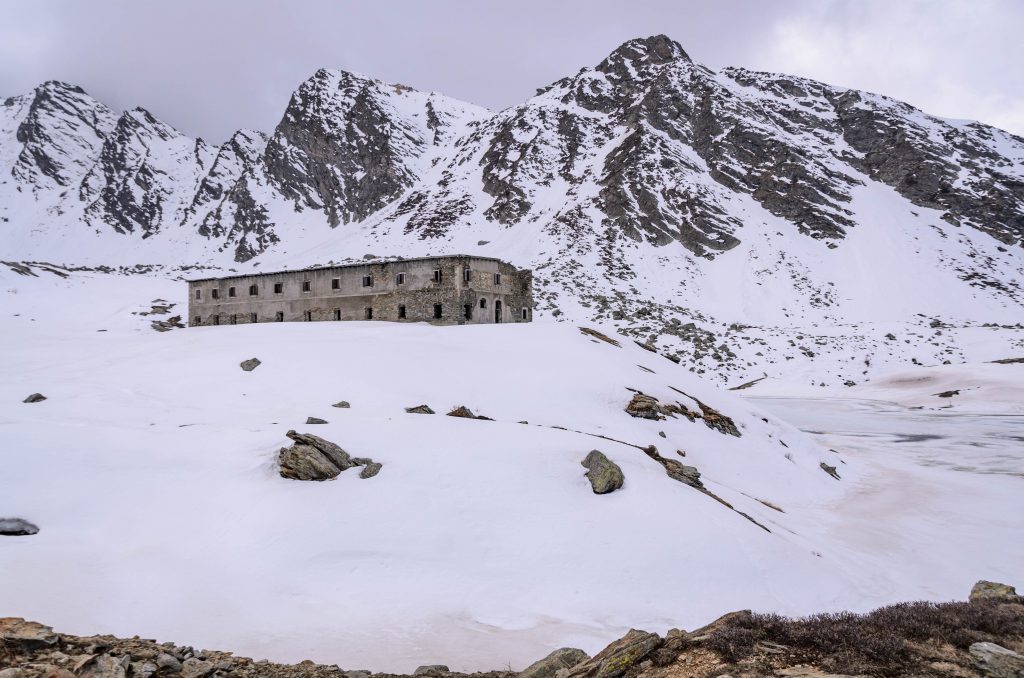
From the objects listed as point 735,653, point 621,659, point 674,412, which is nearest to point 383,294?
point 674,412

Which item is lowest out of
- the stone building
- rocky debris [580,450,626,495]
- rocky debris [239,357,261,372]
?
rocky debris [580,450,626,495]

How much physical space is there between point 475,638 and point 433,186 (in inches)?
5034

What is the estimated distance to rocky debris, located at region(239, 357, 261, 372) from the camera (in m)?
29.4

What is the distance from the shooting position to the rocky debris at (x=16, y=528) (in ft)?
40.8

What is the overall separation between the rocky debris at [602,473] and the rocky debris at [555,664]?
724 cm

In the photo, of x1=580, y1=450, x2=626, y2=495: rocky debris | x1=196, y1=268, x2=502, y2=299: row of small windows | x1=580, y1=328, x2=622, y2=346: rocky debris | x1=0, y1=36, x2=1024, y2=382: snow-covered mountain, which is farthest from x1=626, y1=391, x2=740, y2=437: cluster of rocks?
x1=0, y1=36, x2=1024, y2=382: snow-covered mountain

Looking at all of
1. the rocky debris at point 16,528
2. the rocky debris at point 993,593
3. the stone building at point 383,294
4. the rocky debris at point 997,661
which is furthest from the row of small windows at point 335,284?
the rocky debris at point 997,661

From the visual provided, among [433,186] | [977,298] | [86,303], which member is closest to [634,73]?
[433,186]

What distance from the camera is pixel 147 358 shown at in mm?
32812

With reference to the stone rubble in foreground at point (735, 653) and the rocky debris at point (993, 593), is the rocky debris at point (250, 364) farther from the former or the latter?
the rocky debris at point (993, 593)

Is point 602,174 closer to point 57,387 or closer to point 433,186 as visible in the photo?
point 433,186

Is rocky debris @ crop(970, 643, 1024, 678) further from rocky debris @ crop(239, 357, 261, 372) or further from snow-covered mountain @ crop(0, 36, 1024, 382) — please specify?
snow-covered mountain @ crop(0, 36, 1024, 382)

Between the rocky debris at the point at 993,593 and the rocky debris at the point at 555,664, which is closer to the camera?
the rocky debris at the point at 555,664

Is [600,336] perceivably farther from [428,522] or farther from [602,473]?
[428,522]
